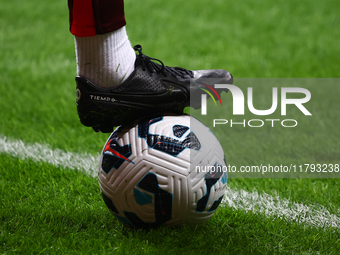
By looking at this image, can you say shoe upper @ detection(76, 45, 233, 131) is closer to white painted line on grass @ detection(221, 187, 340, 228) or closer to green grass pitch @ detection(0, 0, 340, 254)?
green grass pitch @ detection(0, 0, 340, 254)

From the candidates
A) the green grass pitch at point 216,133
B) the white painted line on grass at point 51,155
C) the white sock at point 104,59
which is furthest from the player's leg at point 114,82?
the white painted line on grass at point 51,155

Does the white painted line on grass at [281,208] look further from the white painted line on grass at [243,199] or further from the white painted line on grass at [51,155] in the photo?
the white painted line on grass at [51,155]

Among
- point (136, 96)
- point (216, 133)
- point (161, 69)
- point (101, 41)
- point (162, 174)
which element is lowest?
point (216, 133)

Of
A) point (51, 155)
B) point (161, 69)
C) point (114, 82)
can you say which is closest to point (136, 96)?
point (114, 82)

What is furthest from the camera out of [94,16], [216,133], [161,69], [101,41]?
[216,133]

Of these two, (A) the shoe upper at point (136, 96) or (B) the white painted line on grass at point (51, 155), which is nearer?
(A) the shoe upper at point (136, 96)

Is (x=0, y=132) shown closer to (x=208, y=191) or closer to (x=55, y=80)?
(x=55, y=80)

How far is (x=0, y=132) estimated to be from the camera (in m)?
4.54

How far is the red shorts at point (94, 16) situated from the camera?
2416mm

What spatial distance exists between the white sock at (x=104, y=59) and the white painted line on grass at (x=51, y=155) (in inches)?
48.6

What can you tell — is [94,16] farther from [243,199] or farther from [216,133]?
[216,133]

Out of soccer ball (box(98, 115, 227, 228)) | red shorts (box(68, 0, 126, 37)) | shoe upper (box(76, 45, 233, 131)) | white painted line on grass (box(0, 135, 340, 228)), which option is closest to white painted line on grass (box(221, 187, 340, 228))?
white painted line on grass (box(0, 135, 340, 228))

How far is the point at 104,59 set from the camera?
2598 mm

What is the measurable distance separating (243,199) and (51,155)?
72.2 inches
